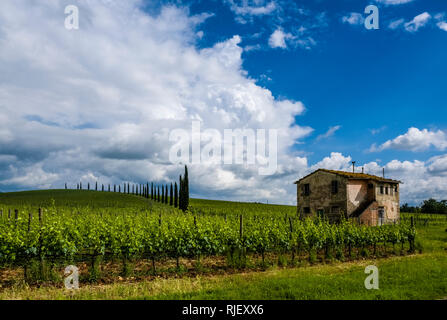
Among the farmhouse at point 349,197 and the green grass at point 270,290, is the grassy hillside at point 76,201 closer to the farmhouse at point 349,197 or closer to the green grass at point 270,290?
the farmhouse at point 349,197

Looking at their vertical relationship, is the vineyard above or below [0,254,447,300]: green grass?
above

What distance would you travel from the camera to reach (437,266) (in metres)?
13.1

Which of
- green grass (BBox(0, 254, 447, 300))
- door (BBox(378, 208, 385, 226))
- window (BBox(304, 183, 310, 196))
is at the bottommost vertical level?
green grass (BBox(0, 254, 447, 300))

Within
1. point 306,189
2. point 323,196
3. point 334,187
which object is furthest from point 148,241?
point 306,189

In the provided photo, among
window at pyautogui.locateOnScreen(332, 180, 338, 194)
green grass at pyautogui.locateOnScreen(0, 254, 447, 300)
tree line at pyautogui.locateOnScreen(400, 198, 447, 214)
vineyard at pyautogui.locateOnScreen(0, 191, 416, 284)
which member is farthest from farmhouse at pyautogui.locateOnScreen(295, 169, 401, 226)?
tree line at pyautogui.locateOnScreen(400, 198, 447, 214)

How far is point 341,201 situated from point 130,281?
25799 millimetres

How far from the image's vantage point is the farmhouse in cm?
3158

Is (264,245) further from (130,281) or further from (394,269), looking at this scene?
(130,281)

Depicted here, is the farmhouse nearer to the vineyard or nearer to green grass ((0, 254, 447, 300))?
the vineyard

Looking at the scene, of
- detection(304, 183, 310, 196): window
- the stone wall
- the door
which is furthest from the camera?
detection(304, 183, 310, 196): window

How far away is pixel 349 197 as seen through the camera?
31.6 meters

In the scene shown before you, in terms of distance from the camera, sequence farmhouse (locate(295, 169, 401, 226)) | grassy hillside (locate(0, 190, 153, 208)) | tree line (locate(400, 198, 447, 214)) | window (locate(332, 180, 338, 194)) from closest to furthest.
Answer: farmhouse (locate(295, 169, 401, 226)) → window (locate(332, 180, 338, 194)) → grassy hillside (locate(0, 190, 153, 208)) → tree line (locate(400, 198, 447, 214))

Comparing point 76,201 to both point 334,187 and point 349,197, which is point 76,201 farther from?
point 349,197
